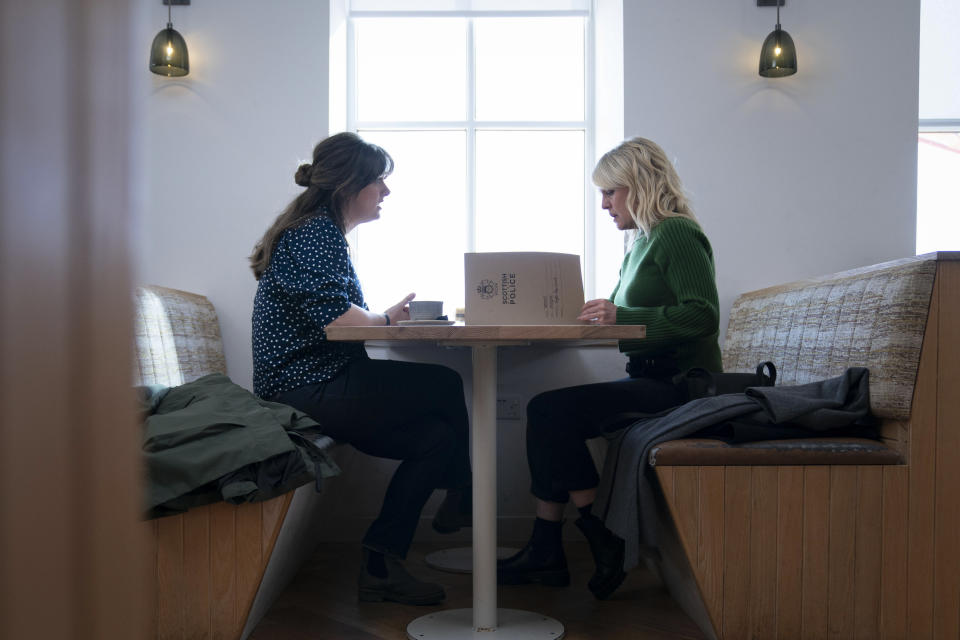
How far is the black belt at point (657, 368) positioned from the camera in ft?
7.70

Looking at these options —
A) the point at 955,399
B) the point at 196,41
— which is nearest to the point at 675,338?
the point at 955,399

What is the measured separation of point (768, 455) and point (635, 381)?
51 cm

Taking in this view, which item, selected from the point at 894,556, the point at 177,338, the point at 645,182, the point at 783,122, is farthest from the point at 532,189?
the point at 894,556

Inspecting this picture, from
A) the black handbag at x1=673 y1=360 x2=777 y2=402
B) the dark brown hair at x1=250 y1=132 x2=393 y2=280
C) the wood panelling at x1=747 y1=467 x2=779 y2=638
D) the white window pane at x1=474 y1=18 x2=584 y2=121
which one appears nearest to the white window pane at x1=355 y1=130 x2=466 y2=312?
the white window pane at x1=474 y1=18 x2=584 y2=121

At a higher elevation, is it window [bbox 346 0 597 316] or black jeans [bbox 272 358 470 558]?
window [bbox 346 0 597 316]

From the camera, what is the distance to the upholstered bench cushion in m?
1.89

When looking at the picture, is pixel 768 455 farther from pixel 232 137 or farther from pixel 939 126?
pixel 939 126

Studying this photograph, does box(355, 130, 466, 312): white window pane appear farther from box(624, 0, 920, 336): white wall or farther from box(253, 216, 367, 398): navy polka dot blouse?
box(253, 216, 367, 398): navy polka dot blouse

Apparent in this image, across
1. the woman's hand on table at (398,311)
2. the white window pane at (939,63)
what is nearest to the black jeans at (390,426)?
the woman's hand on table at (398,311)

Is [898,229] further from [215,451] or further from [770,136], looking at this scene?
[215,451]

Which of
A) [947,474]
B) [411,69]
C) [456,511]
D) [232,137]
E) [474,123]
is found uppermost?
[411,69]

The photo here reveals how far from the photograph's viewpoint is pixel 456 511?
2.48 metres

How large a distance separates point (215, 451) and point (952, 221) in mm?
3576

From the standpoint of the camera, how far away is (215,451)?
174 cm
